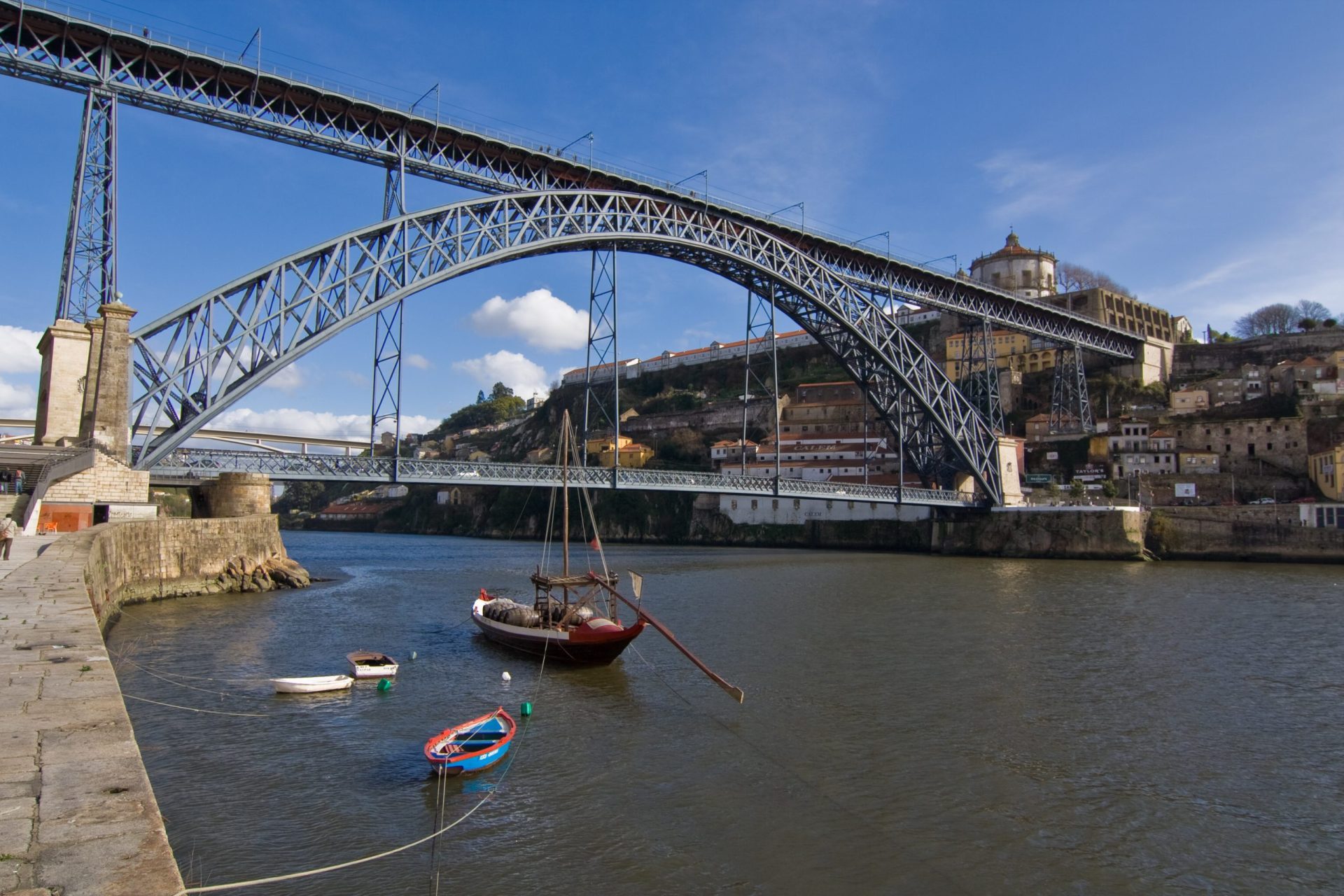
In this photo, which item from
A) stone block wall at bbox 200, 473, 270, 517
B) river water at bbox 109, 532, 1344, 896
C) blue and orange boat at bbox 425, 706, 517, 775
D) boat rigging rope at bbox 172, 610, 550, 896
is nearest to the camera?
boat rigging rope at bbox 172, 610, 550, 896

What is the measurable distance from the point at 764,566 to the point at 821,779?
36154 millimetres

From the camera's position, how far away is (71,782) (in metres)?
6.03

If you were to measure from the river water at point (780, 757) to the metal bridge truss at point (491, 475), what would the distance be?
7.15 metres

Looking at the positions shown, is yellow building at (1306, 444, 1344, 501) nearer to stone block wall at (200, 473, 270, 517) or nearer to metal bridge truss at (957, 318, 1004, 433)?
metal bridge truss at (957, 318, 1004, 433)

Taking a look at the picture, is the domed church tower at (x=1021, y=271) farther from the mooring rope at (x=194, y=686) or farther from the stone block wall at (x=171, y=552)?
the mooring rope at (x=194, y=686)

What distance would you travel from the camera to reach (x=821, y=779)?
1237 centimetres

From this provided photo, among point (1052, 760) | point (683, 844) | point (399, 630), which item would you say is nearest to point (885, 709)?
point (1052, 760)

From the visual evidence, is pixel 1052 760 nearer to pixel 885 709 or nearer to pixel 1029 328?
pixel 885 709

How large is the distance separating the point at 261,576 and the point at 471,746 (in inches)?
954

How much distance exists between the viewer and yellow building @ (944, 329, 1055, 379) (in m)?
86.6

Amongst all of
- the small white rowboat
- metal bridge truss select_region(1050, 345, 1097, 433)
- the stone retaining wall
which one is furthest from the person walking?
metal bridge truss select_region(1050, 345, 1097, 433)

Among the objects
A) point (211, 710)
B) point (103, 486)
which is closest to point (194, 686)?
point (211, 710)

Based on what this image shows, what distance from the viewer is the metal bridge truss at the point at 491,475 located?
32844 millimetres

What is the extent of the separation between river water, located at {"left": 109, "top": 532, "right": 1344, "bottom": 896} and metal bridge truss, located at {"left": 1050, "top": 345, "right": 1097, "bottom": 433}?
4727cm
